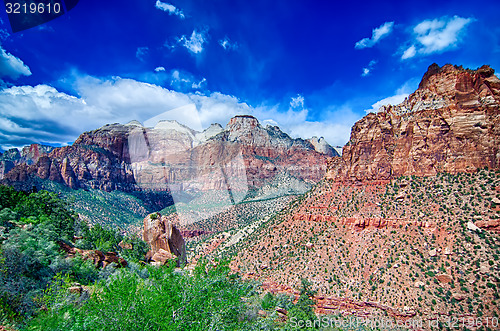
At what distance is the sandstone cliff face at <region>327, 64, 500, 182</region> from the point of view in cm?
3641

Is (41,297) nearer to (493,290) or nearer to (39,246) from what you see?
(39,246)

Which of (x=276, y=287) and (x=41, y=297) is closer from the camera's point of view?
(x=41, y=297)

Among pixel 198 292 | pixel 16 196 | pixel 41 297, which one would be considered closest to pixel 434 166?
pixel 198 292

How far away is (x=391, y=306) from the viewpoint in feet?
95.1

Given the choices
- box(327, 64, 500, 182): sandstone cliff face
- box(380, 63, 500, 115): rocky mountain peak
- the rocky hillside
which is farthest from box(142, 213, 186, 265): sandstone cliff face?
box(380, 63, 500, 115): rocky mountain peak

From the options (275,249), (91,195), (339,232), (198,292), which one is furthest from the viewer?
(91,195)

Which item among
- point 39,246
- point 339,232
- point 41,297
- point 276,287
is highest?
point 39,246

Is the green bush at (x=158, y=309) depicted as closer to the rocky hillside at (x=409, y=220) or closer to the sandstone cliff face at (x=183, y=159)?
the rocky hillside at (x=409, y=220)

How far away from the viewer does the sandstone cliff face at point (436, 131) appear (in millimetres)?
36406

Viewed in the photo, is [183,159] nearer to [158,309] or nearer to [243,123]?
[243,123]

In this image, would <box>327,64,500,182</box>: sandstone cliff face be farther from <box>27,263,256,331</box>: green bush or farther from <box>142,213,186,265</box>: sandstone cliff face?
<box>27,263,256,331</box>: green bush

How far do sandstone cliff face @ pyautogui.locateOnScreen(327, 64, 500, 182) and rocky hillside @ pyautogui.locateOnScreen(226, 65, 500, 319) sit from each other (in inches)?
5.0

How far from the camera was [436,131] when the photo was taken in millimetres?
39812

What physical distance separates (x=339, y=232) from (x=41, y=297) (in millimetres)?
36655
